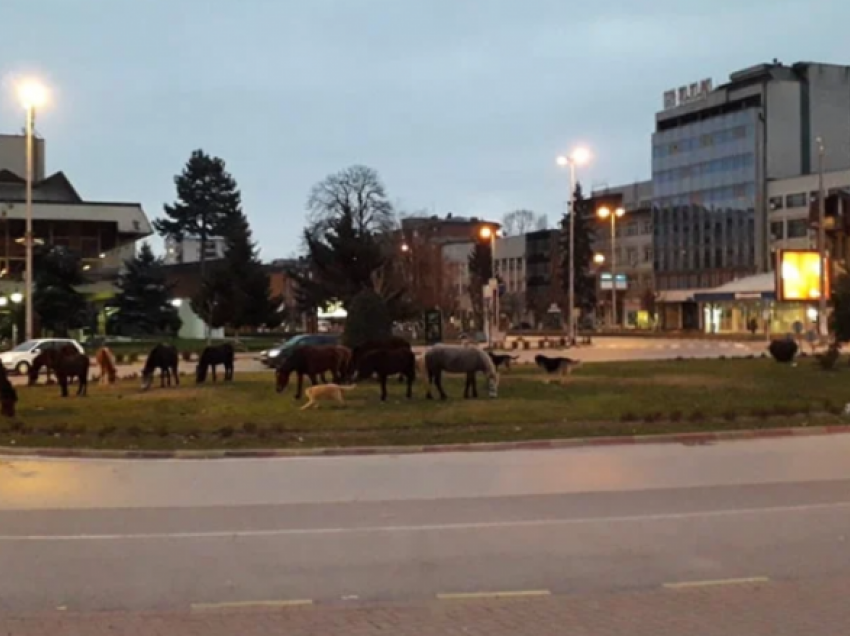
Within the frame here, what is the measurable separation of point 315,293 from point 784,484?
7180 cm

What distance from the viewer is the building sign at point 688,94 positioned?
140875 millimetres

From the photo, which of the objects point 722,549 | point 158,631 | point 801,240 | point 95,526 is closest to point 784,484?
point 722,549

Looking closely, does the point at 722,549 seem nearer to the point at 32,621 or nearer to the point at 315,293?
the point at 32,621

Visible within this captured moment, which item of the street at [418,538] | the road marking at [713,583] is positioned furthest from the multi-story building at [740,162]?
the road marking at [713,583]

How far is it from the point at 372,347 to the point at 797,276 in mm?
25955

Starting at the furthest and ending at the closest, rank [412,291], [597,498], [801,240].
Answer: [801,240]
[412,291]
[597,498]

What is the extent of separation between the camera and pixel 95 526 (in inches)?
466

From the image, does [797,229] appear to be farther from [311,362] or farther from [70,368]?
[70,368]

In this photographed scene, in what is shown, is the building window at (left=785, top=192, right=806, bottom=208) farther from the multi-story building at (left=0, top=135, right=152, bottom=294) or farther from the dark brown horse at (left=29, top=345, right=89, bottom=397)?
the dark brown horse at (left=29, top=345, right=89, bottom=397)

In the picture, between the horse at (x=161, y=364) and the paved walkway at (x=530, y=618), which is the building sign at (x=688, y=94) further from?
the paved walkway at (x=530, y=618)

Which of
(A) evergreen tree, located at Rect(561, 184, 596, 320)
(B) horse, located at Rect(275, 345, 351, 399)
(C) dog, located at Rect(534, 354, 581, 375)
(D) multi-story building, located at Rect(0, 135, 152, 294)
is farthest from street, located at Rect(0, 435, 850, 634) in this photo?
(A) evergreen tree, located at Rect(561, 184, 596, 320)

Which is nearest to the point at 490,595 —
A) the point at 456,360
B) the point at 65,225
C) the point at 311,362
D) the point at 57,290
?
the point at 456,360

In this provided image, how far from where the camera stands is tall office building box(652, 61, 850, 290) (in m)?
128

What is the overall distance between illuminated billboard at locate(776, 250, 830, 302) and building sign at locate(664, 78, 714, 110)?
309 ft
